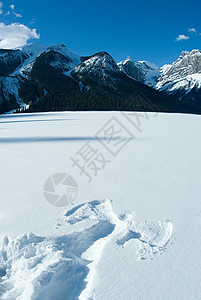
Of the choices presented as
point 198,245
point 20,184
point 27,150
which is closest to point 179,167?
point 198,245

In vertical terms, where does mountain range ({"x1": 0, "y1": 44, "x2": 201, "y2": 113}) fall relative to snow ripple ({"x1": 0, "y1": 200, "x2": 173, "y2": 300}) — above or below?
A: above

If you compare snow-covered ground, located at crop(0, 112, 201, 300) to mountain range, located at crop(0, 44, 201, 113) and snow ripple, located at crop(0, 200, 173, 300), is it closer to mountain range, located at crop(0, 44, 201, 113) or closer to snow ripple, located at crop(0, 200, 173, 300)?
snow ripple, located at crop(0, 200, 173, 300)

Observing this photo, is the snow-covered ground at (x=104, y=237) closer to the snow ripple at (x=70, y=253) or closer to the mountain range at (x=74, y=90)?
the snow ripple at (x=70, y=253)

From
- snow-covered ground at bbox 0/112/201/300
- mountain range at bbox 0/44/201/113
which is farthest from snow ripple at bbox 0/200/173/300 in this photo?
mountain range at bbox 0/44/201/113

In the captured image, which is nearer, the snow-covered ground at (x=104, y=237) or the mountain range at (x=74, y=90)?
the snow-covered ground at (x=104, y=237)

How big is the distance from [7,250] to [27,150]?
5.41 metres

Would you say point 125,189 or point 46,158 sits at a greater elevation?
point 46,158

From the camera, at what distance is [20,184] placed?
4285 mm

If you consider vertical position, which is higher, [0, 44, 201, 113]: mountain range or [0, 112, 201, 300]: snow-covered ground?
[0, 44, 201, 113]: mountain range

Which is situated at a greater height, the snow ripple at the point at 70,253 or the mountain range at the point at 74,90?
the mountain range at the point at 74,90

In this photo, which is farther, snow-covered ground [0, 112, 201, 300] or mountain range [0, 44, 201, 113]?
mountain range [0, 44, 201, 113]

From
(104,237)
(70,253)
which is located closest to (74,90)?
(104,237)

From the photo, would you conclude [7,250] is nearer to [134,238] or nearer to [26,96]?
[134,238]

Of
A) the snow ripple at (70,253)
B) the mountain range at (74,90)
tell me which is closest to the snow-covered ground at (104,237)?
the snow ripple at (70,253)
